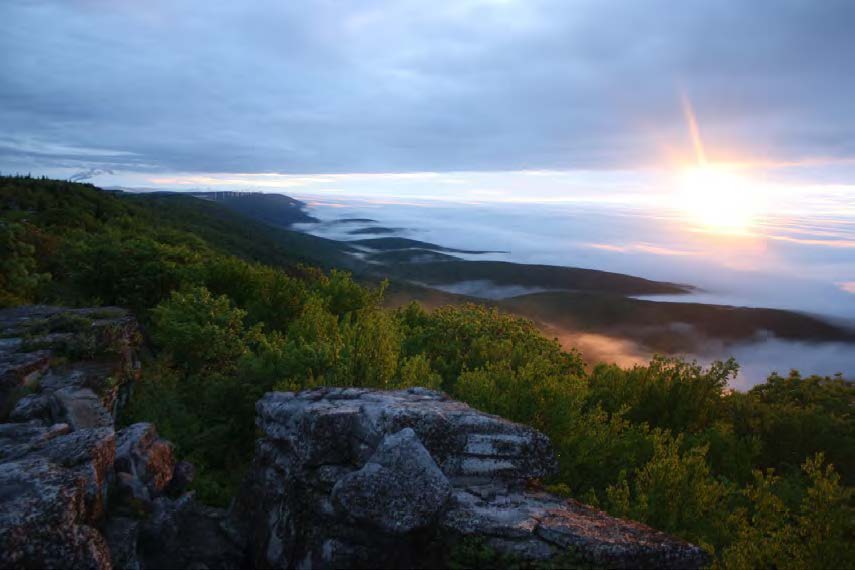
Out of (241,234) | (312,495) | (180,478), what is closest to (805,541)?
(312,495)

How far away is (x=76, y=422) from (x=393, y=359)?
6.71 m

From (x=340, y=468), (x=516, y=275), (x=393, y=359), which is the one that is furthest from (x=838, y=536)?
(x=516, y=275)

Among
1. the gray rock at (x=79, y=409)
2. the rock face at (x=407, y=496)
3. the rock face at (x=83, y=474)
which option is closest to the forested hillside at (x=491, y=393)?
the rock face at (x=83, y=474)

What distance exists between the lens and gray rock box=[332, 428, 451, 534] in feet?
19.8

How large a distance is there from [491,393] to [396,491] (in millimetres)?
7362

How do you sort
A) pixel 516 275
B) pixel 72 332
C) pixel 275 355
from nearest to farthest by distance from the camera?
pixel 72 332 < pixel 275 355 < pixel 516 275

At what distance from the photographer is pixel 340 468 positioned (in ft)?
23.9

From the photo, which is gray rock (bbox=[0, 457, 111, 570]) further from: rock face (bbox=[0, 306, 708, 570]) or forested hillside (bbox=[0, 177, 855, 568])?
forested hillside (bbox=[0, 177, 855, 568])

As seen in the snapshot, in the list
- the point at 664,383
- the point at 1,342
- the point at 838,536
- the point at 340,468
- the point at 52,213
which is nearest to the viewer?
the point at 340,468

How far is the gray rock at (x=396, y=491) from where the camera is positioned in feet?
19.8

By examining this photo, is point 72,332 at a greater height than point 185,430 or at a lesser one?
greater

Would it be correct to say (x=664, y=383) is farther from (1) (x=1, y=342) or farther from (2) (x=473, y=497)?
(1) (x=1, y=342)

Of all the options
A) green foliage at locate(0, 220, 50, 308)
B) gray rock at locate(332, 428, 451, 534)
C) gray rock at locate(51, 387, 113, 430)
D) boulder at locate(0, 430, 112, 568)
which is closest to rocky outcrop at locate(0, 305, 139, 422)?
gray rock at locate(51, 387, 113, 430)

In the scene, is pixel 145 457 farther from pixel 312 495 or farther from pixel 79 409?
pixel 312 495
